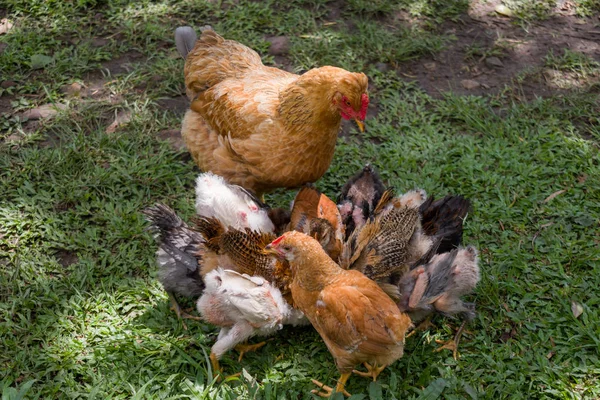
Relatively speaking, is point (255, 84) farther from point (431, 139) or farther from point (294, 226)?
point (431, 139)

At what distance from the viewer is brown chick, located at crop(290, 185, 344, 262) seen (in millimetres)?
3695

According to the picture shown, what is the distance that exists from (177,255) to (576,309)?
8.97 feet

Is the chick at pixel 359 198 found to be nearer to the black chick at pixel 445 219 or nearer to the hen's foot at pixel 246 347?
the black chick at pixel 445 219

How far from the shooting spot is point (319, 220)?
145 inches

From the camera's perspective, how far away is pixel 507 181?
475 centimetres

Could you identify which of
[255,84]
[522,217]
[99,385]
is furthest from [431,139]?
[99,385]

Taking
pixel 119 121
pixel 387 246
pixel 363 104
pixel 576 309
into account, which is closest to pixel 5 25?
pixel 119 121

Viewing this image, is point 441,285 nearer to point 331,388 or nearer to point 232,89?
point 331,388

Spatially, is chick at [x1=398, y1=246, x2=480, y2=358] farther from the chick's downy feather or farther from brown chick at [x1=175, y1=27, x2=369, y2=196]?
brown chick at [x1=175, y1=27, x2=369, y2=196]

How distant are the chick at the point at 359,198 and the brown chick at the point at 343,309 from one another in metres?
0.60

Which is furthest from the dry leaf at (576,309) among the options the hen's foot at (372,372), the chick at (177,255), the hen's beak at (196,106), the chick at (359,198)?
the hen's beak at (196,106)

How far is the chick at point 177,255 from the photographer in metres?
3.71

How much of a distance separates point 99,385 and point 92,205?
167 centimetres

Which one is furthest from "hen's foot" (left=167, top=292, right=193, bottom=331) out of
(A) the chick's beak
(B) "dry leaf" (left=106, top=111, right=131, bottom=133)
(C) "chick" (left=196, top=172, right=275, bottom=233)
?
(B) "dry leaf" (left=106, top=111, right=131, bottom=133)
